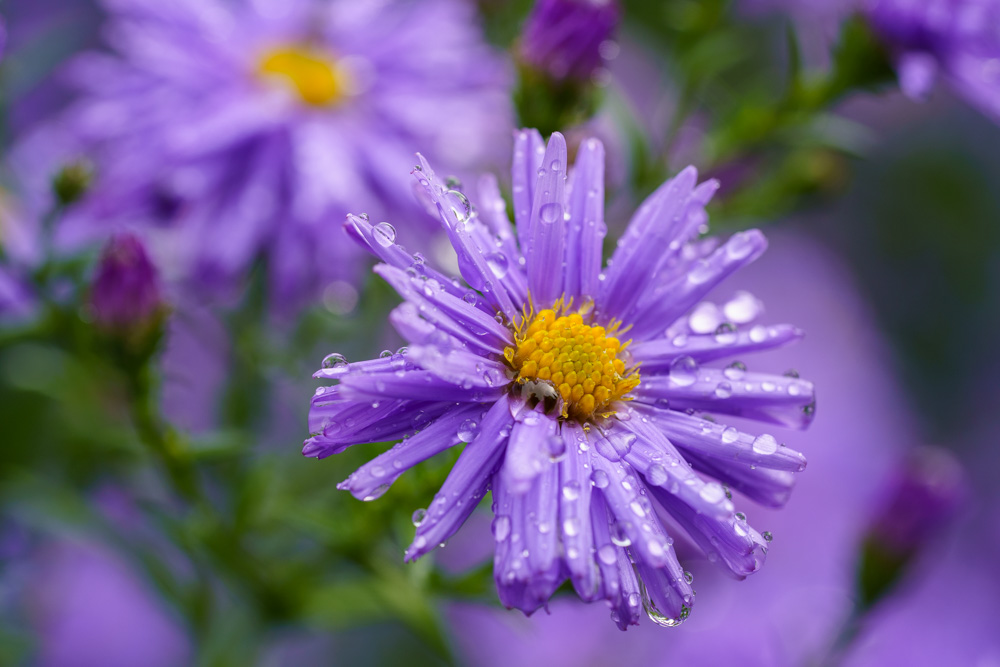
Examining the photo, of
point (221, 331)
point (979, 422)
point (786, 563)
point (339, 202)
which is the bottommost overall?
point (979, 422)

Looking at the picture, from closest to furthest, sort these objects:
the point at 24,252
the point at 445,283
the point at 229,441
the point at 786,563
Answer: the point at 445,283
the point at 229,441
the point at 24,252
the point at 786,563

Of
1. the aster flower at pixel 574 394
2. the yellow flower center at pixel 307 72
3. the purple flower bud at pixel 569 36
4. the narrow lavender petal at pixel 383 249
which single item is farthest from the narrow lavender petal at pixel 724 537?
the yellow flower center at pixel 307 72

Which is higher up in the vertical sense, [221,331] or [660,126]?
[660,126]

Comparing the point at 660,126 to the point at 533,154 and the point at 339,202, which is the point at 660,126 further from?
the point at 533,154

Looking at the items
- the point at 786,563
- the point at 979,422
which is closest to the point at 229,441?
the point at 786,563

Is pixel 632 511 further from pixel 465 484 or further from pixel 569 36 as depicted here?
pixel 569 36

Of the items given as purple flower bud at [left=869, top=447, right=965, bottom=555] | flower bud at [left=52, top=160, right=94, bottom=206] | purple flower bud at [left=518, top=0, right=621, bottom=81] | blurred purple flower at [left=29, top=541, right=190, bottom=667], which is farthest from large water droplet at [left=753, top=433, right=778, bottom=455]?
blurred purple flower at [left=29, top=541, right=190, bottom=667]

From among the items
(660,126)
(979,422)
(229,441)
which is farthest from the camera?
(979,422)
